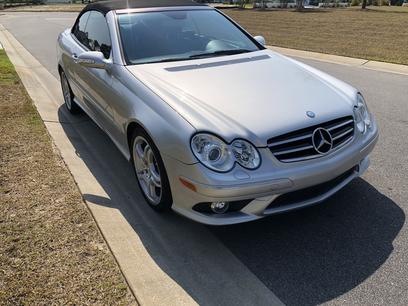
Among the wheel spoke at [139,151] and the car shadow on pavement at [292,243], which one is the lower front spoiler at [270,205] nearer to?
the car shadow on pavement at [292,243]

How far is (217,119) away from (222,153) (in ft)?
0.89

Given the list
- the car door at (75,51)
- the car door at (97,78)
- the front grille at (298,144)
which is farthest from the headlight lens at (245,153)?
the car door at (75,51)

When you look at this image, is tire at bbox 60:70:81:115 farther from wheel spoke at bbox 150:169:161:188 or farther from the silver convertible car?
wheel spoke at bbox 150:169:161:188

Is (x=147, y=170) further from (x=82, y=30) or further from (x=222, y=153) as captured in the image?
(x=82, y=30)

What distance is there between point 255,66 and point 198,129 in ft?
A: 4.56

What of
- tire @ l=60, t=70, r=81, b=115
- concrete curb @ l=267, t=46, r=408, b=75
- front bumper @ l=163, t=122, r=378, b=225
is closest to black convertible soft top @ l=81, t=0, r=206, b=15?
tire @ l=60, t=70, r=81, b=115

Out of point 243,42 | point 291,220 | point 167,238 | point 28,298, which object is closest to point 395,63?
point 243,42

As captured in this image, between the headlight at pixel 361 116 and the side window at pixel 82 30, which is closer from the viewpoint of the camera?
the headlight at pixel 361 116

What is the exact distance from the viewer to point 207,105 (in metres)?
3.23

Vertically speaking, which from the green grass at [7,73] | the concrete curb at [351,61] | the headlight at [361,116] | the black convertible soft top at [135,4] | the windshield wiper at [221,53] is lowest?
the concrete curb at [351,61]

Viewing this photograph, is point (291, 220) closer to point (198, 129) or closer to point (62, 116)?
point (198, 129)

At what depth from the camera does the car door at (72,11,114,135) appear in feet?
14.2

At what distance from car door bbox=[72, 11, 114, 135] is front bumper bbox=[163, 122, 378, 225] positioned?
1481 mm

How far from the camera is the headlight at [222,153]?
2.92 metres
